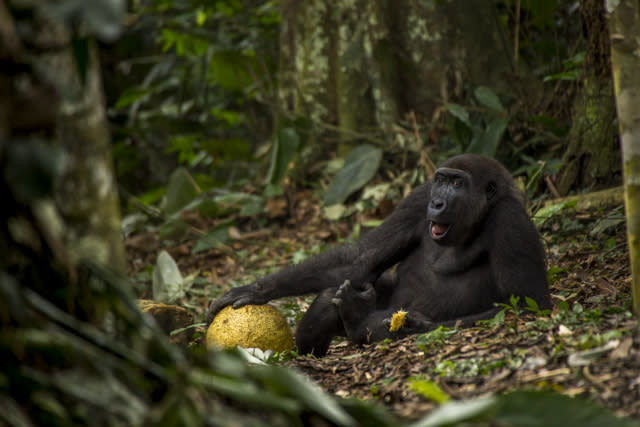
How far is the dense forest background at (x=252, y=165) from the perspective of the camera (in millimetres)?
1619

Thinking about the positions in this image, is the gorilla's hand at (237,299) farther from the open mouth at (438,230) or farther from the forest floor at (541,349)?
the open mouth at (438,230)

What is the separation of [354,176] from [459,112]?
3.91 feet

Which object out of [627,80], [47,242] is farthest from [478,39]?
[47,242]

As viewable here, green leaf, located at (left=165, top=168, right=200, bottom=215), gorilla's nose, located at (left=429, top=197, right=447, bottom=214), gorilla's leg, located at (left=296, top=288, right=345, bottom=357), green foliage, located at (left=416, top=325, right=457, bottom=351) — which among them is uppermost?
gorilla's nose, located at (left=429, top=197, right=447, bottom=214)

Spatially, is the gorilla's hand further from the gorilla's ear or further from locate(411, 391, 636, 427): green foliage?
locate(411, 391, 636, 427): green foliage

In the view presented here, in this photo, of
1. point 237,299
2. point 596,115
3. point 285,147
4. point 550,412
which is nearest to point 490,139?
point 596,115

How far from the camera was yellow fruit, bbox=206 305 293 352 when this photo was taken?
11.7 feet

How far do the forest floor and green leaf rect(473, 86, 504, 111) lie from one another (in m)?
1.40

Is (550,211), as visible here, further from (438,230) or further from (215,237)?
(215,237)

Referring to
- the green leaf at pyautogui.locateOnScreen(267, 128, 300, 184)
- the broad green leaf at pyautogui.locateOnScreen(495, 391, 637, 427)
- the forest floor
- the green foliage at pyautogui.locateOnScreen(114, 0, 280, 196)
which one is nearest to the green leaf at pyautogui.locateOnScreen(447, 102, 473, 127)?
the forest floor

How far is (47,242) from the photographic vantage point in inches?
66.2

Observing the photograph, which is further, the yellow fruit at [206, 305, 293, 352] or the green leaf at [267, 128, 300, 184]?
the green leaf at [267, 128, 300, 184]

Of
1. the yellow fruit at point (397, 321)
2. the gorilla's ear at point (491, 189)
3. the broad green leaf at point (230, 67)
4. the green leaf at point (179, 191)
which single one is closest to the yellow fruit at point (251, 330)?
the yellow fruit at point (397, 321)

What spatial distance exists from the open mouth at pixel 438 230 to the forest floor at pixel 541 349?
26.1 inches
